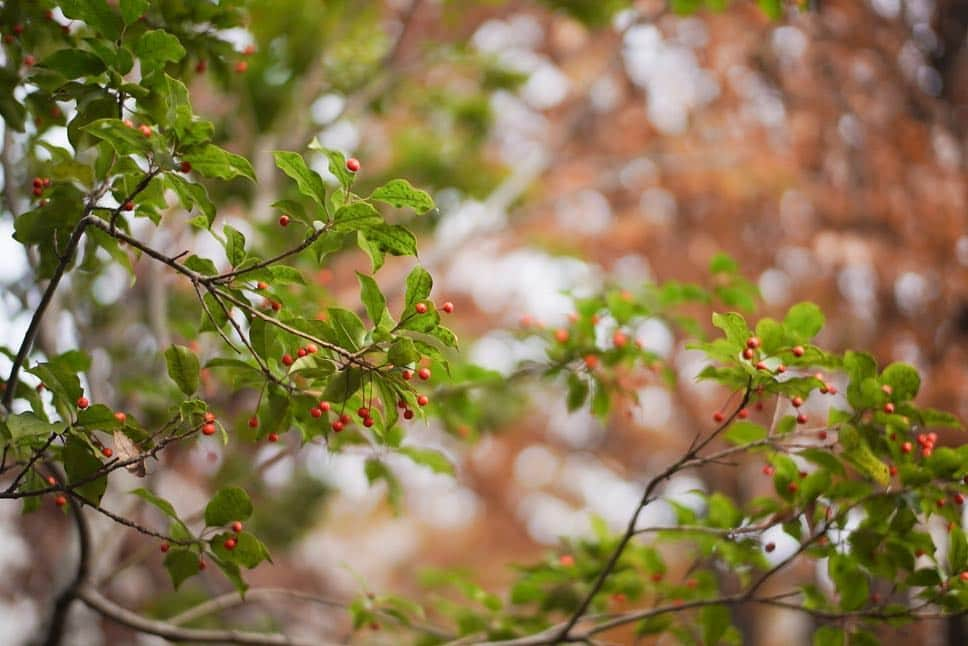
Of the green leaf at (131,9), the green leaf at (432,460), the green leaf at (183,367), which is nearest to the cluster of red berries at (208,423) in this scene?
the green leaf at (183,367)

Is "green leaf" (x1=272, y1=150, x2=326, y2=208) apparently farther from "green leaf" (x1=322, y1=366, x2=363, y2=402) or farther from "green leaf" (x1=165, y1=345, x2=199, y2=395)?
"green leaf" (x1=165, y1=345, x2=199, y2=395)

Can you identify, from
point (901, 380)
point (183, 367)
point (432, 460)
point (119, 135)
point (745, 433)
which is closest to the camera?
point (119, 135)

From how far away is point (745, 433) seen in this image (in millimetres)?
1670

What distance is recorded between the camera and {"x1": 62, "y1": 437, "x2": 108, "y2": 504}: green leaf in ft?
4.01

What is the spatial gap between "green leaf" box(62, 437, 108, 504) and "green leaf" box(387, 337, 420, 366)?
48 centimetres

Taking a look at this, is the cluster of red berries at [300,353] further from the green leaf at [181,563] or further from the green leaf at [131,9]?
the green leaf at [131,9]

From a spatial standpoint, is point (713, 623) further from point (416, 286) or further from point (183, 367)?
point (183, 367)

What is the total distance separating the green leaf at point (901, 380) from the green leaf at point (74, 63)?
4.85 feet

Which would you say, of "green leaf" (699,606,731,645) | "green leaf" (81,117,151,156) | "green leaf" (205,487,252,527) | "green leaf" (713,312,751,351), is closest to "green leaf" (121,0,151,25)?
"green leaf" (81,117,151,156)

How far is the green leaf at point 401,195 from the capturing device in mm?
1158

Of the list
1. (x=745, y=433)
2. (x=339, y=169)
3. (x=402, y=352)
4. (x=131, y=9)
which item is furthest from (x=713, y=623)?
(x=131, y=9)

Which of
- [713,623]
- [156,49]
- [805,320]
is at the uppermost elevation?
[156,49]

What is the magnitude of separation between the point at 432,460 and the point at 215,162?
1.01 m

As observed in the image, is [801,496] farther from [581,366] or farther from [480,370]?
[480,370]
